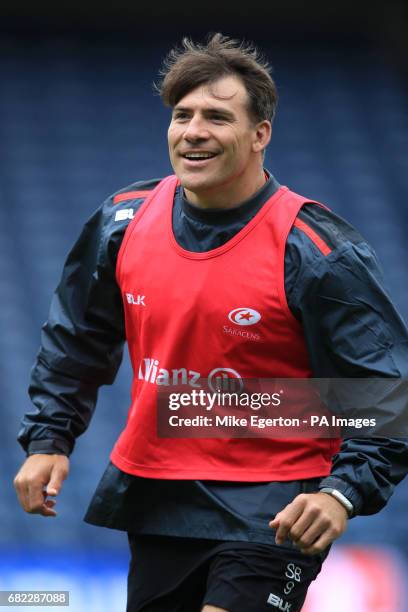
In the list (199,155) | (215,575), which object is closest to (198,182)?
(199,155)

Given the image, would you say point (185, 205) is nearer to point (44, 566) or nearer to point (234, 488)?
point (234, 488)

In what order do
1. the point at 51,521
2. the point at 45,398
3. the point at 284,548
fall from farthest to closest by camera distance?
the point at 51,521 < the point at 45,398 < the point at 284,548

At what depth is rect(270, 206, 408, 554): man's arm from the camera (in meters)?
2.96

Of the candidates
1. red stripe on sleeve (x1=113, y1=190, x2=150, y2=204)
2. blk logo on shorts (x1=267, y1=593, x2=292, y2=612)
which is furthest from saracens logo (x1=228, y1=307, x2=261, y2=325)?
blk logo on shorts (x1=267, y1=593, x2=292, y2=612)

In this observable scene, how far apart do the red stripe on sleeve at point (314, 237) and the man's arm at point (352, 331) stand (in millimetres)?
10

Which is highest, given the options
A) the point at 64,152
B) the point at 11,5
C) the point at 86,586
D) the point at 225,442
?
the point at 11,5

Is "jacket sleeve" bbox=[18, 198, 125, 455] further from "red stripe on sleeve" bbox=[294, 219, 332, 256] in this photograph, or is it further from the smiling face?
"red stripe on sleeve" bbox=[294, 219, 332, 256]

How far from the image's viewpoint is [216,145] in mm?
3211

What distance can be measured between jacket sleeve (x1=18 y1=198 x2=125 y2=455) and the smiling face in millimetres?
295

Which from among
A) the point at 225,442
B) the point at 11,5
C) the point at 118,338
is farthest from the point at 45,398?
the point at 11,5

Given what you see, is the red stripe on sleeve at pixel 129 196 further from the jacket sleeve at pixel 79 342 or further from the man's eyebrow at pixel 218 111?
the man's eyebrow at pixel 218 111

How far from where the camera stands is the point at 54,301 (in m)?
3.56

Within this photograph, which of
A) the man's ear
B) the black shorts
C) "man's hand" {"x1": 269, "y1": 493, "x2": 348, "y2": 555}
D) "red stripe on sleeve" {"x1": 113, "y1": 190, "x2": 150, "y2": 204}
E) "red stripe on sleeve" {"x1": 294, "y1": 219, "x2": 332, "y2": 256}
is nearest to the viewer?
"man's hand" {"x1": 269, "y1": 493, "x2": 348, "y2": 555}

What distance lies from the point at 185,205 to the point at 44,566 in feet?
9.24
